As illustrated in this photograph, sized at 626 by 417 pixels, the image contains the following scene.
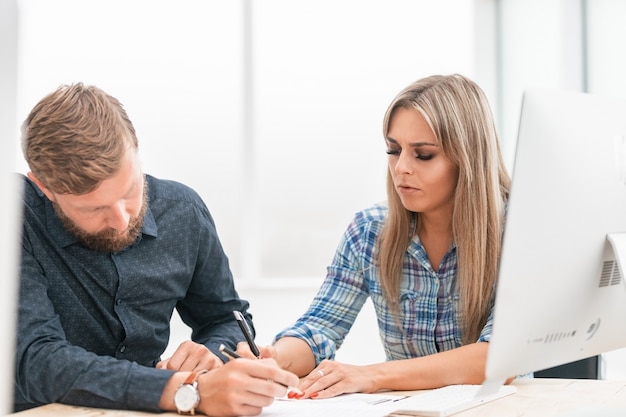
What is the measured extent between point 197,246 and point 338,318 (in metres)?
0.40

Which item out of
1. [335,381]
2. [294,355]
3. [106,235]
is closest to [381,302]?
[294,355]

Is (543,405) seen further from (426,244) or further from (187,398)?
(426,244)

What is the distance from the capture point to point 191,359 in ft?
4.73

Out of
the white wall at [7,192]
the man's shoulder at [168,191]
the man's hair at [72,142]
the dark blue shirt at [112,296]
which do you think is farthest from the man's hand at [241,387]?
the white wall at [7,192]

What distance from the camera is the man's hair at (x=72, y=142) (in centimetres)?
144

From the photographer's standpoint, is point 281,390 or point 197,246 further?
point 197,246

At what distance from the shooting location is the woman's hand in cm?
138

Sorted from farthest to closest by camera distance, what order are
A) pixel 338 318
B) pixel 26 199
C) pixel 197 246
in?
pixel 338 318
pixel 197 246
pixel 26 199

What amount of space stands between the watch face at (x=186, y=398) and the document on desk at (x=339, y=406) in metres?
0.11

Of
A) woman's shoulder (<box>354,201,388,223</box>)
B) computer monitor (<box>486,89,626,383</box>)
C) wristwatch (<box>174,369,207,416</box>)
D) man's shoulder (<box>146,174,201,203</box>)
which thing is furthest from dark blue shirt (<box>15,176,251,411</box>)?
computer monitor (<box>486,89,626,383</box>)

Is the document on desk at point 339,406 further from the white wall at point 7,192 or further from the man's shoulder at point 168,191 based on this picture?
the white wall at point 7,192

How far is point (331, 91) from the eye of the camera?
441cm

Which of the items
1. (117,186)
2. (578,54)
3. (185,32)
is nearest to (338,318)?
(117,186)

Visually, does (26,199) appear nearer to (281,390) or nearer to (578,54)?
(281,390)
